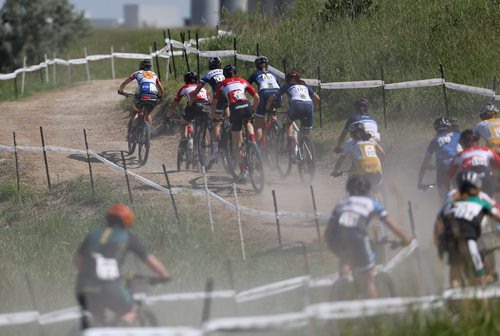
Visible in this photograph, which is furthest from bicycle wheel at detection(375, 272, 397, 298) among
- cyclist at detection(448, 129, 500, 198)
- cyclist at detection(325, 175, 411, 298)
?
cyclist at detection(448, 129, 500, 198)

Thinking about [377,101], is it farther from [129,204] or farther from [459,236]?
[459,236]

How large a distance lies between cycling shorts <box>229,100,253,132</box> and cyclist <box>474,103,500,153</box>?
429 centimetres

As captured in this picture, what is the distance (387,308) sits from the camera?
9.43 metres

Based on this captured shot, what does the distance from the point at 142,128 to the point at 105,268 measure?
11648 millimetres

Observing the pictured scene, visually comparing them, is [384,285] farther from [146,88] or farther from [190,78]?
[146,88]

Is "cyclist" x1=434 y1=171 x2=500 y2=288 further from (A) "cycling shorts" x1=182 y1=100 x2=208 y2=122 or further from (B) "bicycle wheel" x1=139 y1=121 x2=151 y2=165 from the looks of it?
(B) "bicycle wheel" x1=139 y1=121 x2=151 y2=165

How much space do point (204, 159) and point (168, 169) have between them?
1541 millimetres

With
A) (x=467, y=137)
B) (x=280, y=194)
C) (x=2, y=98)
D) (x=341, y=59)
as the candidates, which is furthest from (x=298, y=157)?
(x=2, y=98)

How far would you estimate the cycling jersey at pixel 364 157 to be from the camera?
14.6 metres

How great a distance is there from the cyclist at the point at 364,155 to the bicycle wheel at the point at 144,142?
23.4ft

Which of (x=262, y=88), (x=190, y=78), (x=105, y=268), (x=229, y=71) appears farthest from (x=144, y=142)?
(x=105, y=268)

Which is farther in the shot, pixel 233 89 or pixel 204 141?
pixel 204 141

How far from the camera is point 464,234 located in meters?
10.8

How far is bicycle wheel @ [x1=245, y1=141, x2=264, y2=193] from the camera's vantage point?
17.8m
